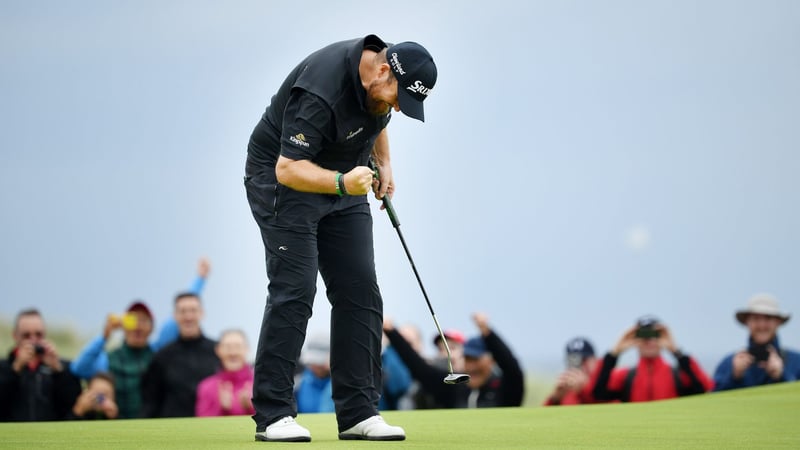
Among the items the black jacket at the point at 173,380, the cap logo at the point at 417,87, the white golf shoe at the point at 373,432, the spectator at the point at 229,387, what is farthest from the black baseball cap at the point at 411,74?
the black jacket at the point at 173,380

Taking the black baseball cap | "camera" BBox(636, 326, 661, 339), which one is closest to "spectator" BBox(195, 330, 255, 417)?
"camera" BBox(636, 326, 661, 339)

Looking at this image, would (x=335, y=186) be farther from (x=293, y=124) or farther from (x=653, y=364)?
(x=653, y=364)

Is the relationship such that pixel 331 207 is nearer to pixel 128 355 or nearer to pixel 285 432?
pixel 285 432

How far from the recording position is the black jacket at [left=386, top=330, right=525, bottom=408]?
30.4ft

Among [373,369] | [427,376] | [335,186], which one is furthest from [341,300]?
[427,376]

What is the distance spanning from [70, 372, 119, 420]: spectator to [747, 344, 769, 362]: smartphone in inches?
209

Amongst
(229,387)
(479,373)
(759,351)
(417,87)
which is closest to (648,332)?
(759,351)

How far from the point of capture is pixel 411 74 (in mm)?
4570

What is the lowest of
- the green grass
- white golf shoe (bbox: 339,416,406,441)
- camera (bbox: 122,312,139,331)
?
the green grass

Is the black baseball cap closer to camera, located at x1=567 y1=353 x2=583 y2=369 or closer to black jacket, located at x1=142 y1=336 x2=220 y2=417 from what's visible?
black jacket, located at x1=142 y1=336 x2=220 y2=417

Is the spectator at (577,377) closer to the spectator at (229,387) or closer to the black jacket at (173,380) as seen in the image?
the spectator at (229,387)

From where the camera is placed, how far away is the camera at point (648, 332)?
9336 mm

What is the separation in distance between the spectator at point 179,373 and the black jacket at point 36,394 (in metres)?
0.60

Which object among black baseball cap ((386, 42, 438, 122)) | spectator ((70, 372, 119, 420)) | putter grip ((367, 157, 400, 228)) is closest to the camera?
black baseball cap ((386, 42, 438, 122))
